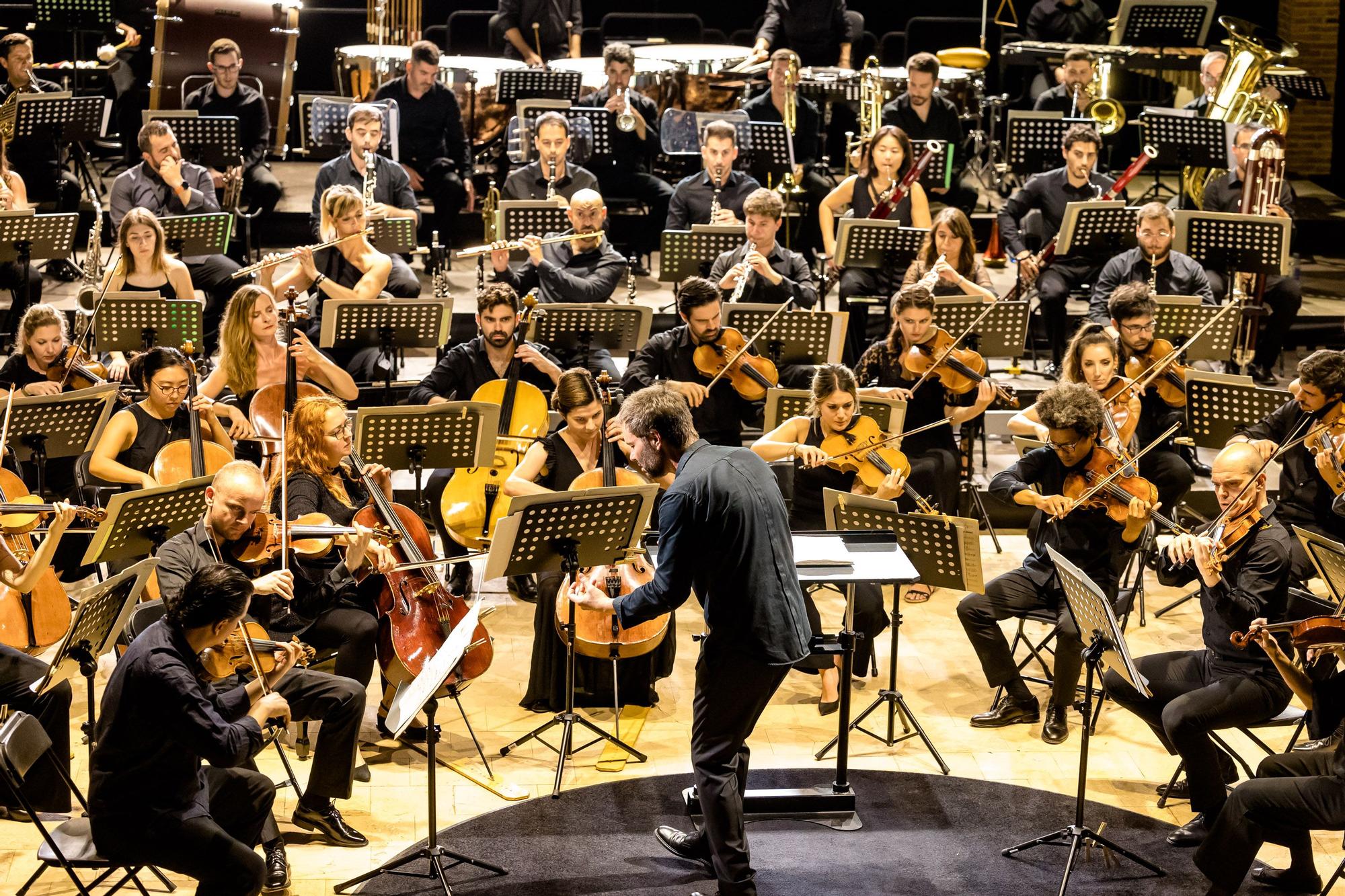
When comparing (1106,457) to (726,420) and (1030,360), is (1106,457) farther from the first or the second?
(1030,360)

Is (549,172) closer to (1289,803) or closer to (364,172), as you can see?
(364,172)

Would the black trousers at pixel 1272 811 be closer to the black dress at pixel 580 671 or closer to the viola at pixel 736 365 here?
the black dress at pixel 580 671

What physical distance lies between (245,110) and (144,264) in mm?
2743

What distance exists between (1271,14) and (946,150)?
15.3 feet

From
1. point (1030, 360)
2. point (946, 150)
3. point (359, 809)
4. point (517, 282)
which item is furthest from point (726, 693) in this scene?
point (946, 150)

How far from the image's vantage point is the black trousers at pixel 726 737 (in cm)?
411

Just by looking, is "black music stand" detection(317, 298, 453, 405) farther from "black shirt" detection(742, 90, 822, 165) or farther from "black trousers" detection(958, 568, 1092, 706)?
"black shirt" detection(742, 90, 822, 165)

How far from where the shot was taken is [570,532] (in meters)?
4.68

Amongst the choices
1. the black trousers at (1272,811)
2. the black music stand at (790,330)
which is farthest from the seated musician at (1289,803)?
the black music stand at (790,330)

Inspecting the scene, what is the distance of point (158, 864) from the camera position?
382 cm

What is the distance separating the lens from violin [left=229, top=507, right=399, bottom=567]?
471 centimetres

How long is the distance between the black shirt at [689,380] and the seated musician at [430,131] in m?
3.39

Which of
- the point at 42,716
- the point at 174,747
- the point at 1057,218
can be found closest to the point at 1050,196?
the point at 1057,218

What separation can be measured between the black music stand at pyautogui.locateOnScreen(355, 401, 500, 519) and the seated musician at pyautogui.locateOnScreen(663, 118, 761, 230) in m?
3.04
